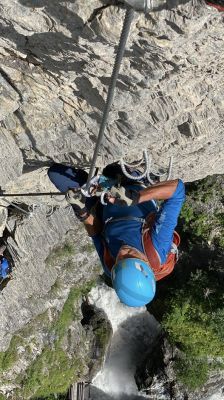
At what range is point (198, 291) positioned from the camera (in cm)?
614

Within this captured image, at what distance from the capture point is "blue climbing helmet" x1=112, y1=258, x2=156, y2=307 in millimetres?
2836

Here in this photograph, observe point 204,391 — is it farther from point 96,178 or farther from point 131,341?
point 96,178

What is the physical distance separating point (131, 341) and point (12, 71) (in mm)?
5784

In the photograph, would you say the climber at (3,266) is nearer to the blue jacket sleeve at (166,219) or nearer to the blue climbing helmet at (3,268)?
the blue climbing helmet at (3,268)

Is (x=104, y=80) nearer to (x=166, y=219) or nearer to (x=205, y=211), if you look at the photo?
(x=166, y=219)

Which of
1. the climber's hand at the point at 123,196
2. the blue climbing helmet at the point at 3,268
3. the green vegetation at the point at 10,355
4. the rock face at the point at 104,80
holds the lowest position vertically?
the green vegetation at the point at 10,355

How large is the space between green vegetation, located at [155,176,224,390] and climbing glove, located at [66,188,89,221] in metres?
2.92

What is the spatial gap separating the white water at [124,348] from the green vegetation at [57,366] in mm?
773

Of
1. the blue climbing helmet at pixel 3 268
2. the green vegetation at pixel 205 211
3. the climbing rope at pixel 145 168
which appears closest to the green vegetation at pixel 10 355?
the blue climbing helmet at pixel 3 268

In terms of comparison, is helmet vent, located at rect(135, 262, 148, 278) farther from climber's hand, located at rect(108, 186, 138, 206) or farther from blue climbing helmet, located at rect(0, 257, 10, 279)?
blue climbing helmet, located at rect(0, 257, 10, 279)

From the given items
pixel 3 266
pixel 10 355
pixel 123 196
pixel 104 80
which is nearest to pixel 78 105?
pixel 104 80

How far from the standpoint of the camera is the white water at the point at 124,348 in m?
7.28

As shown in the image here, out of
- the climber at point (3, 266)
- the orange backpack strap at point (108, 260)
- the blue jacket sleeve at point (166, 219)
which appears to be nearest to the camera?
the blue jacket sleeve at point (166, 219)

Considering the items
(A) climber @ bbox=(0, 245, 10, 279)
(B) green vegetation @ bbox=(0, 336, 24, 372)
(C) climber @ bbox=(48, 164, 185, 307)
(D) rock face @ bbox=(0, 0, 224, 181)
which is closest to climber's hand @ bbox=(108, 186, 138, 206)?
(C) climber @ bbox=(48, 164, 185, 307)
